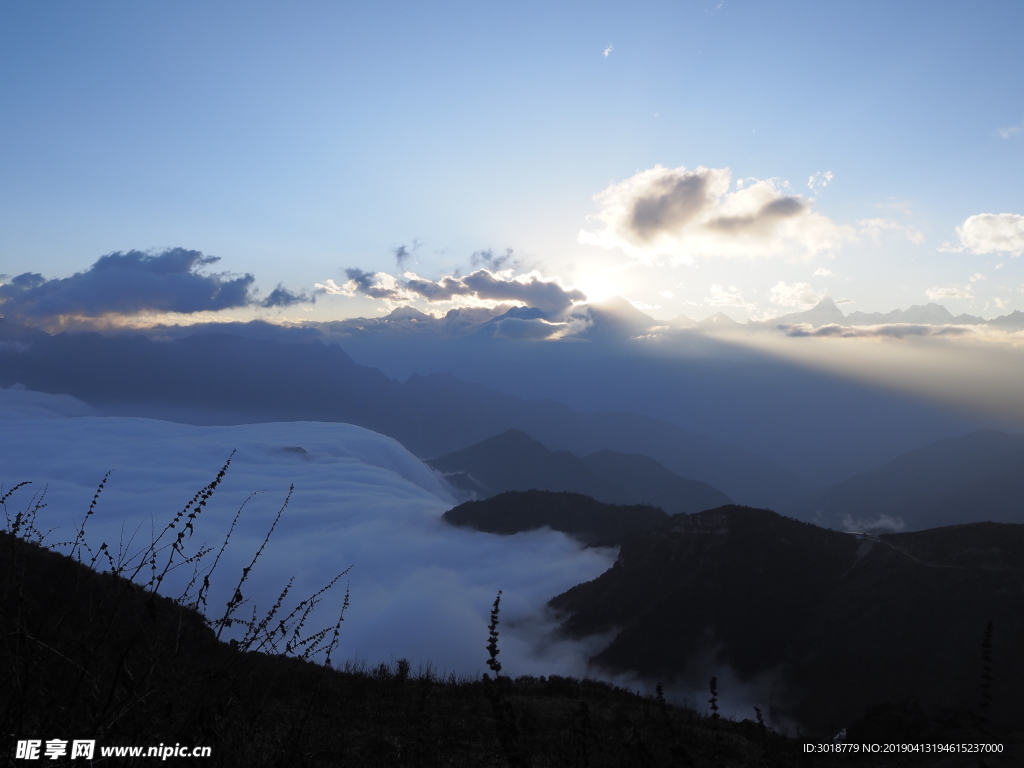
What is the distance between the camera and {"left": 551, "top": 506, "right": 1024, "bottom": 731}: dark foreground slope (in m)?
34.5

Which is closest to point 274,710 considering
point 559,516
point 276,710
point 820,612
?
point 276,710

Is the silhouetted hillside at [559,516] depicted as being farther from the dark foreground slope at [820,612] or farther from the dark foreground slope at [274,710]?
the dark foreground slope at [274,710]

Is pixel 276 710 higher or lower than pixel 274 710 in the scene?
higher

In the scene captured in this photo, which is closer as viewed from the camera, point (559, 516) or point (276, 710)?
point (276, 710)

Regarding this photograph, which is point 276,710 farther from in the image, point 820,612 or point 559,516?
point 559,516

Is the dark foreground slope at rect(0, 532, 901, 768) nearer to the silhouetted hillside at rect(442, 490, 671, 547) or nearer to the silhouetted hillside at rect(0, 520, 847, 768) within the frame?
the silhouetted hillside at rect(0, 520, 847, 768)

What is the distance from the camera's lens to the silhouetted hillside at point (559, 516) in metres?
99.4

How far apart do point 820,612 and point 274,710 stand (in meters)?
45.8

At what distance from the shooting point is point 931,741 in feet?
50.3

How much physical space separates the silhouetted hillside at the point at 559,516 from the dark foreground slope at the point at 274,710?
273 feet

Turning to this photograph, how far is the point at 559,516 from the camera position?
10425cm

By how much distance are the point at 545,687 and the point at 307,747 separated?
1175 centimetres

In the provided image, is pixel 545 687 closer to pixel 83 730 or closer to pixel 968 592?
pixel 83 730

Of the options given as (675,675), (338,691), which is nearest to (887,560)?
(675,675)
